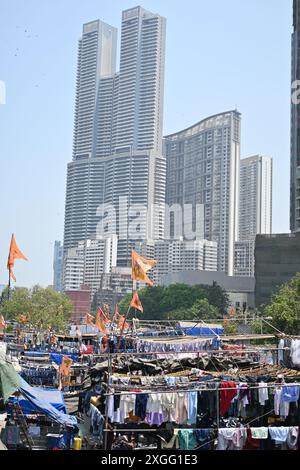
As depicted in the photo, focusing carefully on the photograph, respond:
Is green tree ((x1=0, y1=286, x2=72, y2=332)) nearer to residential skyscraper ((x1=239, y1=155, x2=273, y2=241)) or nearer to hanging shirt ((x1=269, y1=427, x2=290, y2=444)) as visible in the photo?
hanging shirt ((x1=269, y1=427, x2=290, y2=444))

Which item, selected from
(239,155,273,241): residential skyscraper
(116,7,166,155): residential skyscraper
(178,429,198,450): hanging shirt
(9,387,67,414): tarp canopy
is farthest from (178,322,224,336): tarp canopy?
(239,155,273,241): residential skyscraper

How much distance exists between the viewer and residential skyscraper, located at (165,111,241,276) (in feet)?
550

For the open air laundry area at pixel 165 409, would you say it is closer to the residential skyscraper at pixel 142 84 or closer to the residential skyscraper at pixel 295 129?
the residential skyscraper at pixel 295 129

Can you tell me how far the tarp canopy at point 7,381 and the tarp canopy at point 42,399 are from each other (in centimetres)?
134

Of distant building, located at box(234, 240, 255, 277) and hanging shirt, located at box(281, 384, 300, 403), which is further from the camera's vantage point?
distant building, located at box(234, 240, 255, 277)

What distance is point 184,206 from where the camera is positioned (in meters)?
175

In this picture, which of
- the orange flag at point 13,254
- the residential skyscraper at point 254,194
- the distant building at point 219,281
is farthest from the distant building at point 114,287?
the orange flag at point 13,254

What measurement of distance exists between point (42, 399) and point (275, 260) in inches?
2629

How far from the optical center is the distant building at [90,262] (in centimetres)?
17600

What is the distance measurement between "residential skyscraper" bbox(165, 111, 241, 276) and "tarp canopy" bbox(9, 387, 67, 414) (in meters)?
152

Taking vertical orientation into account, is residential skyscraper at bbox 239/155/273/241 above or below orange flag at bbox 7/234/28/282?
above

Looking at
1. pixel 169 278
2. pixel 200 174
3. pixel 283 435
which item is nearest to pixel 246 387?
pixel 283 435

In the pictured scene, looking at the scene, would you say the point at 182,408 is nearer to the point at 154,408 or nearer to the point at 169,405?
the point at 169,405
